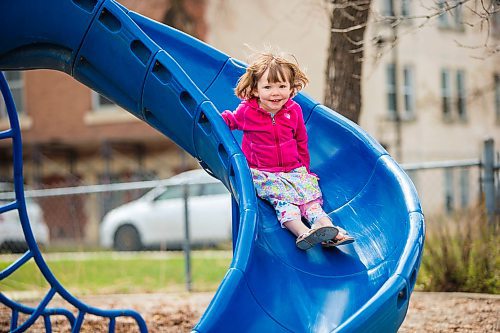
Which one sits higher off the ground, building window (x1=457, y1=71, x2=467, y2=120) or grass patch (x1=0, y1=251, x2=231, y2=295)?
building window (x1=457, y1=71, x2=467, y2=120)

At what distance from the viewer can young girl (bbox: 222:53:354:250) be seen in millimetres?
4758

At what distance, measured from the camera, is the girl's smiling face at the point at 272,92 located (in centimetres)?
481

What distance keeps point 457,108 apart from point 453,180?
12.5 ft

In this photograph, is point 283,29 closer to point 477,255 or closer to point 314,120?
point 477,255

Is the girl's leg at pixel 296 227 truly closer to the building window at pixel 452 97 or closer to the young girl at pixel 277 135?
the young girl at pixel 277 135

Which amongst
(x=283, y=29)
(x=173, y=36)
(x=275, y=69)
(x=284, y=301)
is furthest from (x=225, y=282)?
(x=283, y=29)

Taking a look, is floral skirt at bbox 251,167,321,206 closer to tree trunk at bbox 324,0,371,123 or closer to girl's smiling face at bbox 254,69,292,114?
girl's smiling face at bbox 254,69,292,114

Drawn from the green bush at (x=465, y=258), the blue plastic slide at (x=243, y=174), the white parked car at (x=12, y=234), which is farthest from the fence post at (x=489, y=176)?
the white parked car at (x=12, y=234)

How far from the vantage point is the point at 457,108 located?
81.8ft

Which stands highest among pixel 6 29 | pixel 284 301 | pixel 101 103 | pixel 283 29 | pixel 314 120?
pixel 283 29

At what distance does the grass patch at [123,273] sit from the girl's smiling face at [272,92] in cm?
473

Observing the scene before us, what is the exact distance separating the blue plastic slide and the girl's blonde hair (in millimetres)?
226

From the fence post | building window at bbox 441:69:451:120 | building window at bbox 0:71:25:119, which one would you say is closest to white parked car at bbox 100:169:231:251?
the fence post

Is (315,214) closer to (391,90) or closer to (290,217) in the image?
(290,217)
